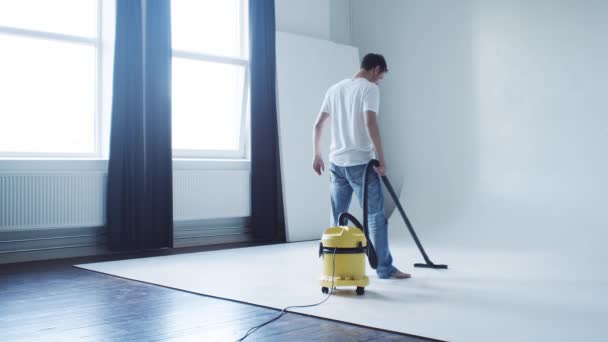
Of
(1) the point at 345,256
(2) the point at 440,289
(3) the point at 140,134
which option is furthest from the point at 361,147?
(3) the point at 140,134

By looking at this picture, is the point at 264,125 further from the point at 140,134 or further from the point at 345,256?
the point at 345,256

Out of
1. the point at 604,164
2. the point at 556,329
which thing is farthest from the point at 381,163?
the point at 604,164

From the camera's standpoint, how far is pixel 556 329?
2.34 m

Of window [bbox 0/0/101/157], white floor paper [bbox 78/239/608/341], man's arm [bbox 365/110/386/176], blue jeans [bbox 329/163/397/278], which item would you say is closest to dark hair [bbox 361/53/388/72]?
man's arm [bbox 365/110/386/176]

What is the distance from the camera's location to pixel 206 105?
589 cm

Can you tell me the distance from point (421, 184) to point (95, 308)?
4123mm

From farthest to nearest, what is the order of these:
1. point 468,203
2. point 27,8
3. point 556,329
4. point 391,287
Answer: point 468,203
point 27,8
point 391,287
point 556,329

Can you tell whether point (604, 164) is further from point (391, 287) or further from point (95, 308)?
point (95, 308)

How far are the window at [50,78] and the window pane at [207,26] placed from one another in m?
0.83

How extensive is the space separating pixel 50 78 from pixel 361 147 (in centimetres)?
292

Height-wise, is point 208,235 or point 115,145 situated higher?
point 115,145

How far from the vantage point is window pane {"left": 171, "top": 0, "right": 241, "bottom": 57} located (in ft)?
18.6

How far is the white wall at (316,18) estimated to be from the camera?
616 centimetres

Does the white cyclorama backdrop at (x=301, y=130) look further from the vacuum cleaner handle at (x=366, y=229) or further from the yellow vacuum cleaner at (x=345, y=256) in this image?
the yellow vacuum cleaner at (x=345, y=256)
